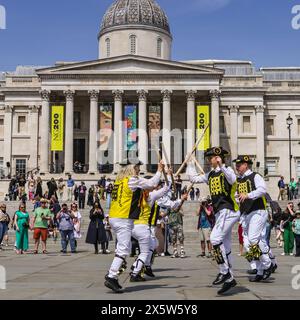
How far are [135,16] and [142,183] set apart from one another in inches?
1986

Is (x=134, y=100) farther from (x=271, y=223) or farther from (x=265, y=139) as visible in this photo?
(x=271, y=223)

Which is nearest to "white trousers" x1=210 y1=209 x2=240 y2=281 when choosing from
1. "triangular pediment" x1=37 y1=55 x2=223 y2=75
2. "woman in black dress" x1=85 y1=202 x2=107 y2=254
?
"woman in black dress" x1=85 y1=202 x2=107 y2=254

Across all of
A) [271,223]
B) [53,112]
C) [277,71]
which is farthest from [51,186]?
[277,71]

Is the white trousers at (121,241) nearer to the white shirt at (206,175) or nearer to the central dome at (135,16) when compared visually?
the white shirt at (206,175)

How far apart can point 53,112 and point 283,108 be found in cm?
2320

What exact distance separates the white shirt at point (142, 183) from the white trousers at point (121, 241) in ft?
1.89

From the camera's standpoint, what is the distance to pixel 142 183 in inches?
384

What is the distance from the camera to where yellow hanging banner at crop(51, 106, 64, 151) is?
49.1 m

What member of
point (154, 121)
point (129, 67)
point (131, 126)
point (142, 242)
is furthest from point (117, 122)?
point (142, 242)

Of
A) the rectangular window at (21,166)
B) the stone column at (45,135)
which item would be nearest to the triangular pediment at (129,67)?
the stone column at (45,135)

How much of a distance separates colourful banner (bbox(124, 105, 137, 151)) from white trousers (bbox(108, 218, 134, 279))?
3980cm

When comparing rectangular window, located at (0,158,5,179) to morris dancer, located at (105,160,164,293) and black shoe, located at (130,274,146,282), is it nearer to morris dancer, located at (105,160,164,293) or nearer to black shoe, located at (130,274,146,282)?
black shoe, located at (130,274,146,282)

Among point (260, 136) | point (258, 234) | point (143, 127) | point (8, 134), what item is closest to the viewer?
point (258, 234)

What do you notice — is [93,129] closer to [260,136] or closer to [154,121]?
[154,121]
